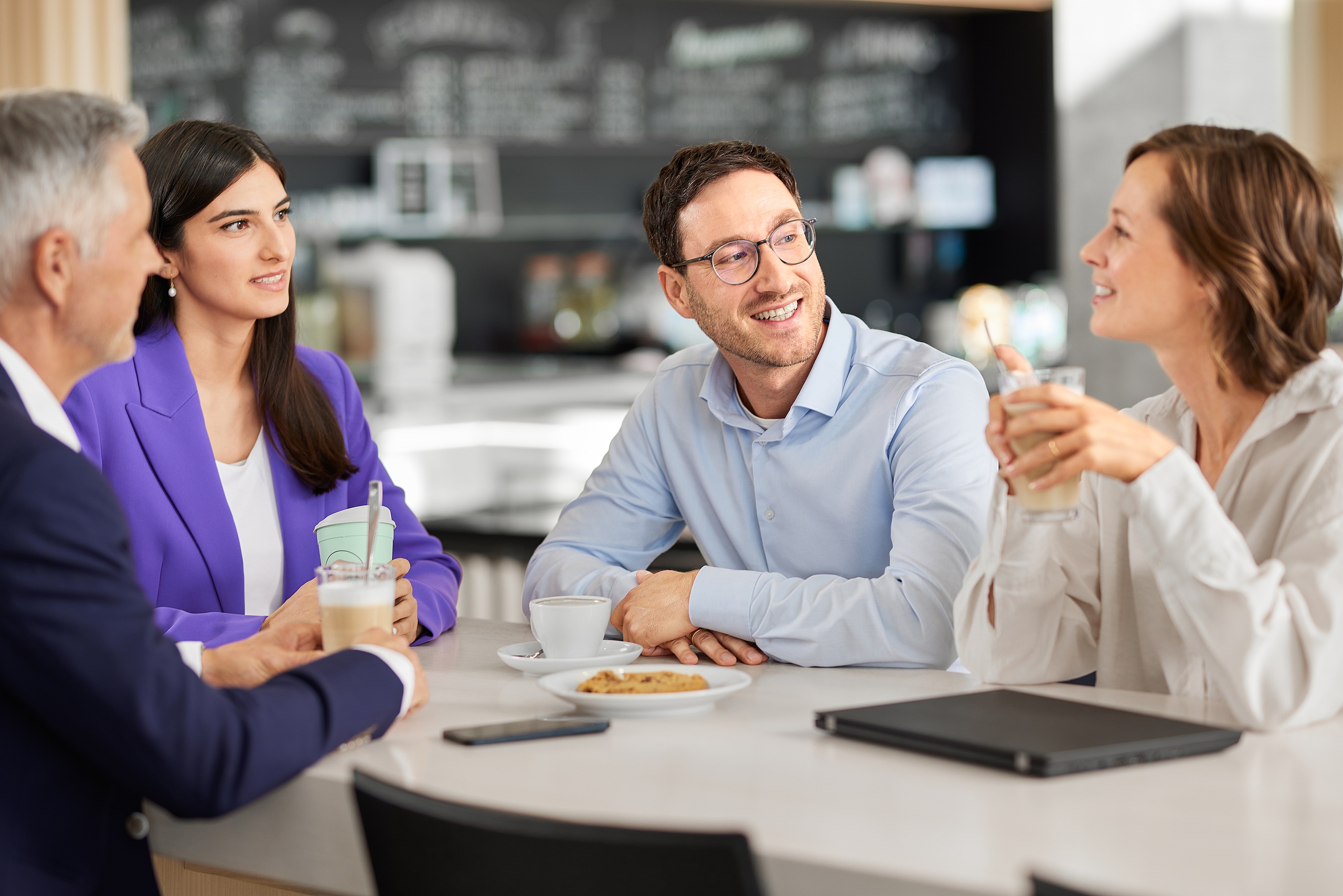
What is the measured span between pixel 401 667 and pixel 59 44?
3341mm

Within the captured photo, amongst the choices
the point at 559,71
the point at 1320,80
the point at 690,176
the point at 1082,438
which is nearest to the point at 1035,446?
the point at 1082,438

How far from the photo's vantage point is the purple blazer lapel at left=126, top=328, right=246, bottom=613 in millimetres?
1945

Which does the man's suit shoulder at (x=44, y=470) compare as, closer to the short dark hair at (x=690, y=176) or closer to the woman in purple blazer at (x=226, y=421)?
the woman in purple blazer at (x=226, y=421)

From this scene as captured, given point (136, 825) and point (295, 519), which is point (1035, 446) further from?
point (295, 519)

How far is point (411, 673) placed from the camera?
1.38m

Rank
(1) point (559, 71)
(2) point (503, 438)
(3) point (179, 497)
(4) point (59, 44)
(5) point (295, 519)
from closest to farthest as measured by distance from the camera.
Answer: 1. (3) point (179, 497)
2. (5) point (295, 519)
3. (4) point (59, 44)
4. (2) point (503, 438)
5. (1) point (559, 71)

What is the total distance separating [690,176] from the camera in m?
2.03

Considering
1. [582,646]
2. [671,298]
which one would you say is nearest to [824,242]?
[671,298]

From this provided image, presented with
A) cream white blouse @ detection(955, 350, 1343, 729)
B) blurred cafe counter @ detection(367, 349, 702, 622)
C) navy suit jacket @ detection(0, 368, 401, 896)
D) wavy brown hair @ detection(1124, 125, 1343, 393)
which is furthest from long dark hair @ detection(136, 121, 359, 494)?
blurred cafe counter @ detection(367, 349, 702, 622)

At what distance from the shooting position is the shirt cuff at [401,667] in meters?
1.36

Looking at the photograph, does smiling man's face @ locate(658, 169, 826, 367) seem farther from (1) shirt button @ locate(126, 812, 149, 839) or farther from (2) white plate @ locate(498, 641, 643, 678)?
(1) shirt button @ locate(126, 812, 149, 839)

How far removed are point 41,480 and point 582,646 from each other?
0.68m

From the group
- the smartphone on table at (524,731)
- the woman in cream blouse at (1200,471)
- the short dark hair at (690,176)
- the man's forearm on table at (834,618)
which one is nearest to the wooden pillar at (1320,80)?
the short dark hair at (690,176)

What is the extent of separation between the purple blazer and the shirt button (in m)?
0.57
